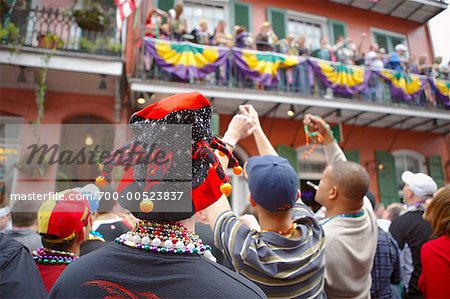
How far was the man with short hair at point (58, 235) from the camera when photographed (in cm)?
205

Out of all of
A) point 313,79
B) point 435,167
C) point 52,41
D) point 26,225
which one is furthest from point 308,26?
point 26,225

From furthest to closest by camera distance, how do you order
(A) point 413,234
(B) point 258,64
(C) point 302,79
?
1. (C) point 302,79
2. (B) point 258,64
3. (A) point 413,234

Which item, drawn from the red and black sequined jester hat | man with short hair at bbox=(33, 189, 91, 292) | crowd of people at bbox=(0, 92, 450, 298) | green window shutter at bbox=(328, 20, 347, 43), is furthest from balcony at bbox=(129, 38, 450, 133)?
the red and black sequined jester hat

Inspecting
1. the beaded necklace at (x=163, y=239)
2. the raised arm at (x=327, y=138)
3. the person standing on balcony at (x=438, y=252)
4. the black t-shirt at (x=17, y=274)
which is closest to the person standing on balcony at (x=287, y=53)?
the raised arm at (x=327, y=138)

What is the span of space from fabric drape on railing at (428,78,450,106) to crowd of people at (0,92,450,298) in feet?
29.7

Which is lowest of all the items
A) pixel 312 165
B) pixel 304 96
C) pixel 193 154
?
pixel 193 154

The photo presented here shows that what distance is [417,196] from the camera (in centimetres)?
358

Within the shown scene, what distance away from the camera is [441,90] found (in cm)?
1083

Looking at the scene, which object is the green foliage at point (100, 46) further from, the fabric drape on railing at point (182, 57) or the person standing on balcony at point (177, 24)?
the person standing on balcony at point (177, 24)

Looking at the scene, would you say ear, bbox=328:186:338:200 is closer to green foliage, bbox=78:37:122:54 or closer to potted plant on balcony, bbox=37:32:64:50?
green foliage, bbox=78:37:122:54

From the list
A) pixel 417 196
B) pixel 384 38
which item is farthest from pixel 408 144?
pixel 417 196

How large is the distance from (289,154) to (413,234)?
22.1 ft

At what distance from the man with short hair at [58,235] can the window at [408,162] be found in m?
11.5

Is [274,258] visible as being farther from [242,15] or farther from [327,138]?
A: [242,15]
